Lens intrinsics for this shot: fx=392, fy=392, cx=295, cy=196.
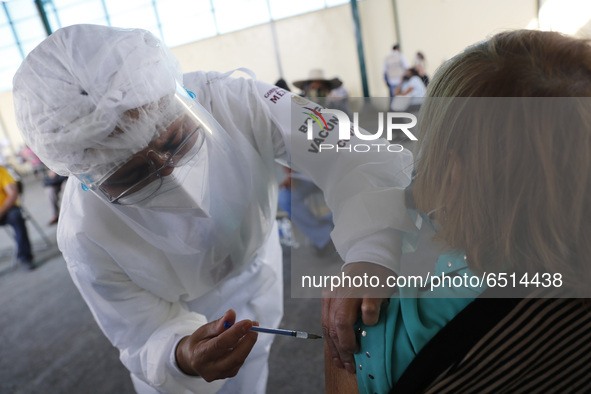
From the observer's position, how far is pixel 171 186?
30.2 inches

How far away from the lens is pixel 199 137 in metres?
0.76

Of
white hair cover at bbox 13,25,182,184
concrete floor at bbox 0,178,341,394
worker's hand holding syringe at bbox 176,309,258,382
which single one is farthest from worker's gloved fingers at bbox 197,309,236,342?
concrete floor at bbox 0,178,341,394

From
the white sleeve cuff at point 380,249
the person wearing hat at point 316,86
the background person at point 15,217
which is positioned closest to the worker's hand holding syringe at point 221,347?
the white sleeve cuff at point 380,249

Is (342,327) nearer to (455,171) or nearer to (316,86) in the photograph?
(455,171)

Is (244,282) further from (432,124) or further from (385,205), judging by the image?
(432,124)

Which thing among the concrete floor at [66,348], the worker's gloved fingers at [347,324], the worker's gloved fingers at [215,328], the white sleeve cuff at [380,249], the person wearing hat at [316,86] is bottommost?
the concrete floor at [66,348]

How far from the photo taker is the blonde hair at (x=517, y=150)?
0.41 m

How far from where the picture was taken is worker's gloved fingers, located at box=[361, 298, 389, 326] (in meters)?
0.54

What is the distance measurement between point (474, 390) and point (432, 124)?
12.9 inches

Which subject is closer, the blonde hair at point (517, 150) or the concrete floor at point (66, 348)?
the blonde hair at point (517, 150)

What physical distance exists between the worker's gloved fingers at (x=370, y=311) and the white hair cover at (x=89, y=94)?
1.46ft

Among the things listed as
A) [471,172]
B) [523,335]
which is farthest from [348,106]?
[523,335]

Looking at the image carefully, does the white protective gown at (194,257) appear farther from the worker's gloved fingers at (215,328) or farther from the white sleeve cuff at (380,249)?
the worker's gloved fingers at (215,328)

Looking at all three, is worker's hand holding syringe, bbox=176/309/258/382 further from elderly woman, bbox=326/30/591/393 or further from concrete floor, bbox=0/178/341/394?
concrete floor, bbox=0/178/341/394
